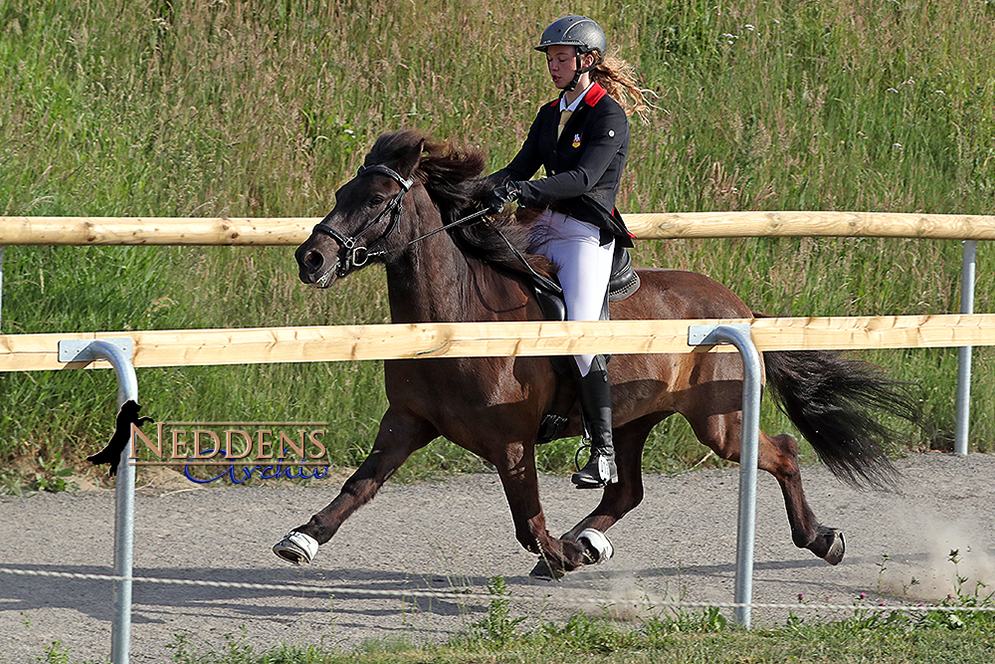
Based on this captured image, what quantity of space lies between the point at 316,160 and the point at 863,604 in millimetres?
5547

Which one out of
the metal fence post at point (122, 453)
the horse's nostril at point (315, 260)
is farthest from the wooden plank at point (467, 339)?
the horse's nostril at point (315, 260)

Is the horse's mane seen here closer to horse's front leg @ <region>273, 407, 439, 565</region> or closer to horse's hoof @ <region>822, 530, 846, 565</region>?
horse's front leg @ <region>273, 407, 439, 565</region>

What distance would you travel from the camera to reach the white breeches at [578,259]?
525 centimetres

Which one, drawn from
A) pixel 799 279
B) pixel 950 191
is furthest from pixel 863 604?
pixel 950 191

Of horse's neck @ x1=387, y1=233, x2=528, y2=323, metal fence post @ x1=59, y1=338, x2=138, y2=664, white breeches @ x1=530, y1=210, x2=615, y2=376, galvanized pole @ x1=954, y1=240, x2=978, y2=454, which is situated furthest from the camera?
galvanized pole @ x1=954, y1=240, x2=978, y2=454

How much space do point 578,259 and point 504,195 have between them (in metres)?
0.46

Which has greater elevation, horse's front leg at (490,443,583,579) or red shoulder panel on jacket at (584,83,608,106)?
red shoulder panel on jacket at (584,83,608,106)

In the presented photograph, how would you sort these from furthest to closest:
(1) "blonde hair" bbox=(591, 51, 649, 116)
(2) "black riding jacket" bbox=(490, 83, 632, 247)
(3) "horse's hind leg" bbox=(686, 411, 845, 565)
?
(3) "horse's hind leg" bbox=(686, 411, 845, 565)
(1) "blonde hair" bbox=(591, 51, 649, 116)
(2) "black riding jacket" bbox=(490, 83, 632, 247)

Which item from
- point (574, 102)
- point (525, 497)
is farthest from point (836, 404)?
point (574, 102)

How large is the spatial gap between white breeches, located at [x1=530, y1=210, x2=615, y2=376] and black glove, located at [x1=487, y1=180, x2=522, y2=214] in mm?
392

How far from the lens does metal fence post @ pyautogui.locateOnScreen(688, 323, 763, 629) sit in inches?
175

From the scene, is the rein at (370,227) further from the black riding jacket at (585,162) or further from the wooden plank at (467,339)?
the wooden plank at (467,339)

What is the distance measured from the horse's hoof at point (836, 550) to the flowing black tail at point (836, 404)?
521 millimetres

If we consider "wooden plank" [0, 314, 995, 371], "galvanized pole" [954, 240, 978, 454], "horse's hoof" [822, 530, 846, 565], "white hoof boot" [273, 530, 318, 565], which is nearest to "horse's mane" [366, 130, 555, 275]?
"wooden plank" [0, 314, 995, 371]
